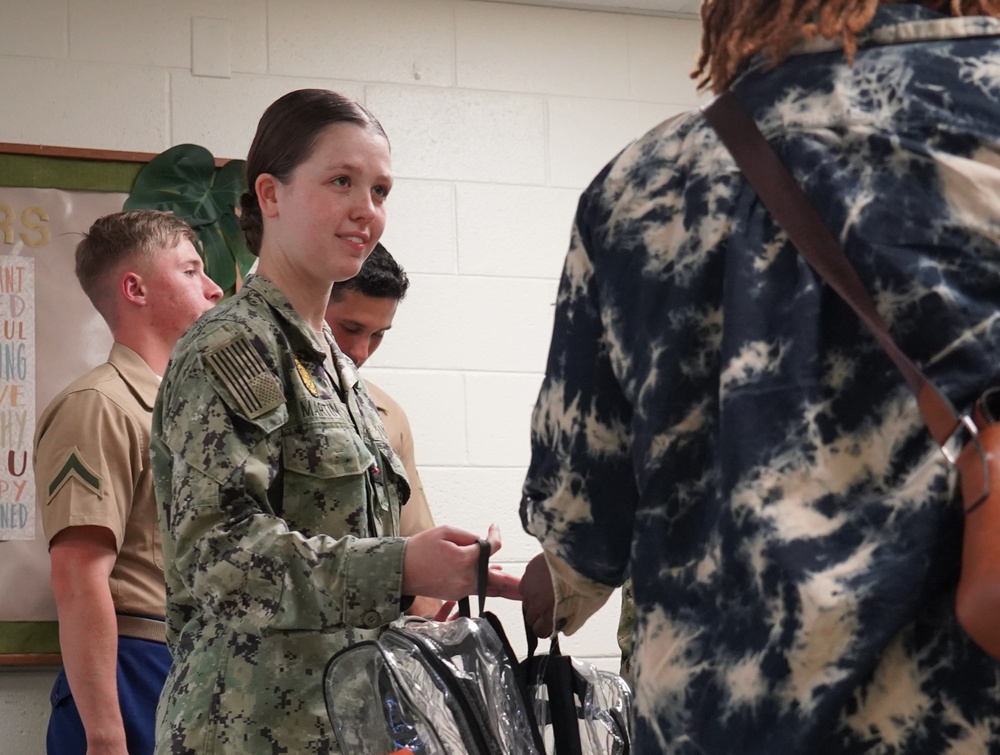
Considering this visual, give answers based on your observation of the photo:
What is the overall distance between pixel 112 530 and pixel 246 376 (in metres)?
1.08

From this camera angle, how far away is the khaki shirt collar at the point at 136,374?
2.58m

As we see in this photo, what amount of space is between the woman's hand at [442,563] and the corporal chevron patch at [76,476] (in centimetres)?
119

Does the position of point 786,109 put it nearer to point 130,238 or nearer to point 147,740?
point 147,740

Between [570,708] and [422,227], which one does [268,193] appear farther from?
[422,227]

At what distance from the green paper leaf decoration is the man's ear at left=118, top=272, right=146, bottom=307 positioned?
54 centimetres

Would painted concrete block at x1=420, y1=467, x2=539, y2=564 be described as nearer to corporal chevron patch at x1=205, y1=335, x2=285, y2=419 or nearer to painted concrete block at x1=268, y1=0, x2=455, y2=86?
painted concrete block at x1=268, y1=0, x2=455, y2=86

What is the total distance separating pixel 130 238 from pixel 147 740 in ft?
3.56

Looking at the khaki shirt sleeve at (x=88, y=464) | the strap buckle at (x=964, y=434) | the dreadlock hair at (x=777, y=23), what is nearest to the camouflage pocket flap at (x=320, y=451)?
the dreadlock hair at (x=777, y=23)

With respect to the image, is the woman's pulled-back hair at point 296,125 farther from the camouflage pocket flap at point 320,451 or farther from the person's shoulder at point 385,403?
the person's shoulder at point 385,403

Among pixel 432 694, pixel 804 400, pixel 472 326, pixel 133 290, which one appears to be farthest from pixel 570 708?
pixel 472 326

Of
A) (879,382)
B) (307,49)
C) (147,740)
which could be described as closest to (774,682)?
(879,382)

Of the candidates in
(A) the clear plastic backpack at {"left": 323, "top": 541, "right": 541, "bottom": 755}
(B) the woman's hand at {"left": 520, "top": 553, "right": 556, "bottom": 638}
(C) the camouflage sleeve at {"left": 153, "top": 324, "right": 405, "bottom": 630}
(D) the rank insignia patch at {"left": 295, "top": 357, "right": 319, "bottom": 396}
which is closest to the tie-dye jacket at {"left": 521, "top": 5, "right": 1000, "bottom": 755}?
(B) the woman's hand at {"left": 520, "top": 553, "right": 556, "bottom": 638}

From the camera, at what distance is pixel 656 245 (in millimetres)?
917

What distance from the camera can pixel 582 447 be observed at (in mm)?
968
